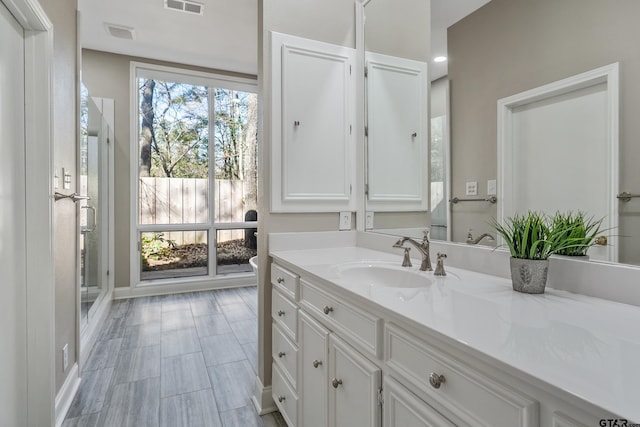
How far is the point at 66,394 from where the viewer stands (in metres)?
1.90

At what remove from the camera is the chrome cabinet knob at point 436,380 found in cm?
74

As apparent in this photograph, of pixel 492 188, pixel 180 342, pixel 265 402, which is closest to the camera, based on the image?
pixel 492 188

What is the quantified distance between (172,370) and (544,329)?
7.63 feet

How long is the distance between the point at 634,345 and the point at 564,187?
59cm

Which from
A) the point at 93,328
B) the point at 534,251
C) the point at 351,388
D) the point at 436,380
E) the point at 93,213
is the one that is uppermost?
the point at 93,213

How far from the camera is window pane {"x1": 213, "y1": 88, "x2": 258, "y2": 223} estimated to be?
446 centimetres

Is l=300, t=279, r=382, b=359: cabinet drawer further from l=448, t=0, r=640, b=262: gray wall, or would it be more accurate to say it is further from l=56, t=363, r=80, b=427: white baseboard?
l=56, t=363, r=80, b=427: white baseboard

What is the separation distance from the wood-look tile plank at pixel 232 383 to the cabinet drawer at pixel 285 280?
74 cm

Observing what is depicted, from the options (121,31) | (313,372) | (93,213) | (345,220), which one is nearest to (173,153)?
(121,31)

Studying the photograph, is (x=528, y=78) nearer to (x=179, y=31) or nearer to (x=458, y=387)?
(x=458, y=387)

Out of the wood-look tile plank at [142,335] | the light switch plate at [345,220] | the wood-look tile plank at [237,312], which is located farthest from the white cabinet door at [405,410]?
the wood-look tile plank at [237,312]

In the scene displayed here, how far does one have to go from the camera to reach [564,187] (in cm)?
110

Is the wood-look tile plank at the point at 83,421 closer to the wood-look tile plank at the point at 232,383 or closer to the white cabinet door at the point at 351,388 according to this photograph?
the wood-look tile plank at the point at 232,383

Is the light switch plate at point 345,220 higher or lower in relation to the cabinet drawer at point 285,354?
higher
